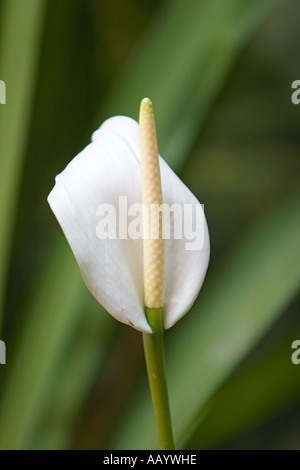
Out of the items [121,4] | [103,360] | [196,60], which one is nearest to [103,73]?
[121,4]

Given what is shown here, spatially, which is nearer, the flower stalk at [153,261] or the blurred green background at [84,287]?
the flower stalk at [153,261]

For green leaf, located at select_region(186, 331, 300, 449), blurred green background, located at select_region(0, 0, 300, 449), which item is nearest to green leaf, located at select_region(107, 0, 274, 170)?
blurred green background, located at select_region(0, 0, 300, 449)

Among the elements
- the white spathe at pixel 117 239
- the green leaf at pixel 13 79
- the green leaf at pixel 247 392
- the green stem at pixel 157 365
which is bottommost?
the green leaf at pixel 247 392

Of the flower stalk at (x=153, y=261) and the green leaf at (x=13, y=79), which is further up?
the green leaf at (x=13, y=79)

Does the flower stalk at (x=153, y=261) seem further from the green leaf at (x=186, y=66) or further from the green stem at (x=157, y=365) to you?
the green leaf at (x=186, y=66)

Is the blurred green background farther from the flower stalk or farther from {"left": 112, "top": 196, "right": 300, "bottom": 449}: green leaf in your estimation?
the flower stalk

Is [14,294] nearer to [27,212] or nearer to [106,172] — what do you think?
[27,212]

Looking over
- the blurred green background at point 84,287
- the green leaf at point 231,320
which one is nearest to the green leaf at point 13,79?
the blurred green background at point 84,287

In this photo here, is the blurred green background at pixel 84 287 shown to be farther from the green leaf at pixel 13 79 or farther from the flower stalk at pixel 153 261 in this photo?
the flower stalk at pixel 153 261
